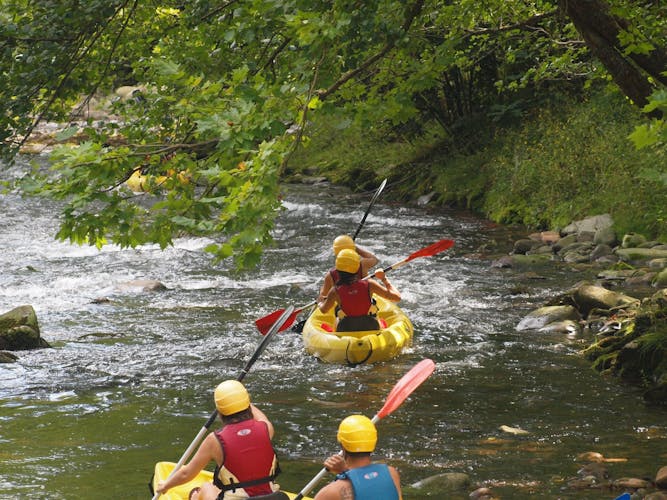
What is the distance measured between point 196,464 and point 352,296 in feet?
15.6

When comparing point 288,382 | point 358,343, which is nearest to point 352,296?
point 358,343

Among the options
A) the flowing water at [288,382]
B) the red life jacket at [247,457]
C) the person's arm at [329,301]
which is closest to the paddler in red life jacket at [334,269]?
the person's arm at [329,301]

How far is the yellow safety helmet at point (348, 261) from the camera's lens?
31.6 ft

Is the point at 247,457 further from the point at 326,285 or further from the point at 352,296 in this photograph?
the point at 326,285

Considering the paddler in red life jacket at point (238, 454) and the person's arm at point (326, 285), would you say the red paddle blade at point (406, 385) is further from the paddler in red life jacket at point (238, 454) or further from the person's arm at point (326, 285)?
the person's arm at point (326, 285)

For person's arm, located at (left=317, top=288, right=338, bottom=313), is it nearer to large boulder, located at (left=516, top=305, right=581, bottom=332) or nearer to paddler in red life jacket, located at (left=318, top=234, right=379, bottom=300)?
paddler in red life jacket, located at (left=318, top=234, right=379, bottom=300)

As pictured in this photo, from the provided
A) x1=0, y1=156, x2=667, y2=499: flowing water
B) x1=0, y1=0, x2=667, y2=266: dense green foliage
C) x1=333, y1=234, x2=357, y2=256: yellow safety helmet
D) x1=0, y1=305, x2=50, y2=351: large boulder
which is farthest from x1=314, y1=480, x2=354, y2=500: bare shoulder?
x1=0, y1=305, x2=50, y2=351: large boulder

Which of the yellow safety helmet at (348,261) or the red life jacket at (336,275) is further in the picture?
the red life jacket at (336,275)

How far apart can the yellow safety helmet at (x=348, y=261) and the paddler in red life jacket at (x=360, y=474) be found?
5004mm

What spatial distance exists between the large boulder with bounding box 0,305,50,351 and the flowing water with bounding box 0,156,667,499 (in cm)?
23

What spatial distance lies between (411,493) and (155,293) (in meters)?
7.84

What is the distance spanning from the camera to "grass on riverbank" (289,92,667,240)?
15.8m

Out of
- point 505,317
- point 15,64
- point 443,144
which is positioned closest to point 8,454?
point 15,64

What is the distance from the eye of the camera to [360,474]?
4.48 metres
